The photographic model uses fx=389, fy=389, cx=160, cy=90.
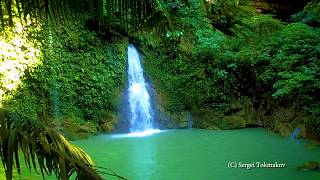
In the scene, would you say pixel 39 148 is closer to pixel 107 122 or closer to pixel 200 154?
pixel 200 154

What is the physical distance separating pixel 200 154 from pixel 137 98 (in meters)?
4.64

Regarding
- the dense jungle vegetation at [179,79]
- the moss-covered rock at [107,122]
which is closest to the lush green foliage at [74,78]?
the dense jungle vegetation at [179,79]

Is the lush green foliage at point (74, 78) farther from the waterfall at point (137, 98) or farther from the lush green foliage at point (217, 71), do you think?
the lush green foliage at point (217, 71)

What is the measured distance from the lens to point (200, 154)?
27.3ft

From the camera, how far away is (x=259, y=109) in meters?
12.4

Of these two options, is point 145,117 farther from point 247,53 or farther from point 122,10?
point 122,10

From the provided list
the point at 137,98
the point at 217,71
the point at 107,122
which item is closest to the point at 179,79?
the point at 217,71

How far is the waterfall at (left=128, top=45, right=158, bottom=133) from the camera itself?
481 inches

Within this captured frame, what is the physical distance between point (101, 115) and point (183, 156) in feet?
14.9

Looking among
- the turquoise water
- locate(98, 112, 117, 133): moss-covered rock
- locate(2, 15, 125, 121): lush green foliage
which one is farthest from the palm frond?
locate(98, 112, 117, 133): moss-covered rock

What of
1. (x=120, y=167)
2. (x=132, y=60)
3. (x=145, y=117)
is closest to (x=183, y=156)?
(x=120, y=167)

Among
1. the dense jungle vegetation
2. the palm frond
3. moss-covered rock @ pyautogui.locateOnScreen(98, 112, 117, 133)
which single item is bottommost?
moss-covered rock @ pyautogui.locateOnScreen(98, 112, 117, 133)

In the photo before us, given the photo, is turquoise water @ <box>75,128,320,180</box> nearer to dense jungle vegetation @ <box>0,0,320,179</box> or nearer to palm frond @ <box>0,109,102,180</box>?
dense jungle vegetation @ <box>0,0,320,179</box>

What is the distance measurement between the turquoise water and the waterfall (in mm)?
1120
